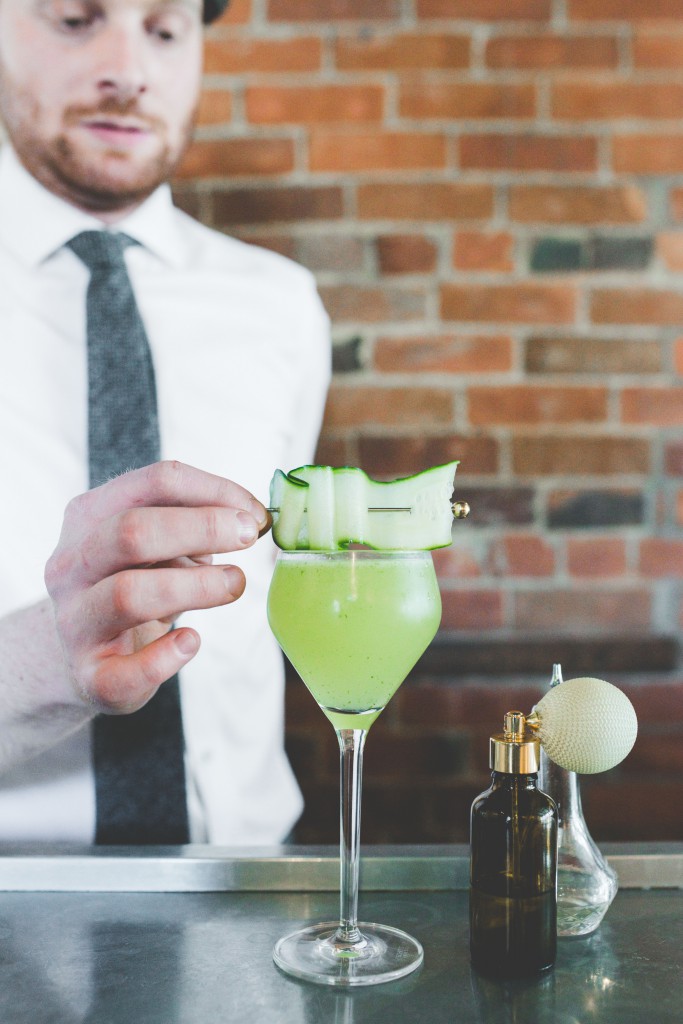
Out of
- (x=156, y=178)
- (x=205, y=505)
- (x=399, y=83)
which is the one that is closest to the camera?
(x=205, y=505)

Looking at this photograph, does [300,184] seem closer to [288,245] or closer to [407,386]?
[288,245]

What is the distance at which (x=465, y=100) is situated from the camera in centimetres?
174

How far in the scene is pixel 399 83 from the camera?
1.74 m

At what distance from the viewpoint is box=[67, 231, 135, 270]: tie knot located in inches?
54.5

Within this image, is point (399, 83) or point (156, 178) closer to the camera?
point (156, 178)

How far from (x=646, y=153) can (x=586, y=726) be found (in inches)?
53.2

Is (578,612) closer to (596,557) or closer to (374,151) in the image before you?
→ (596,557)

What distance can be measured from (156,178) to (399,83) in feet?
1.72

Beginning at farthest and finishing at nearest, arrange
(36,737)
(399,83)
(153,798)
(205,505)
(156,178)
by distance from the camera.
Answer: (399,83)
(156,178)
(153,798)
(36,737)
(205,505)

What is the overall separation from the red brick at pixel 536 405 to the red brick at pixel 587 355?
0.04m

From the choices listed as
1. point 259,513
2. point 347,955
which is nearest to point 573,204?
point 259,513

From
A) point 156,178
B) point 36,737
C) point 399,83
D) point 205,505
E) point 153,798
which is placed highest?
point 399,83

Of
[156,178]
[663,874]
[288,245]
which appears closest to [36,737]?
[663,874]

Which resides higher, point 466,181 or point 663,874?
point 466,181
